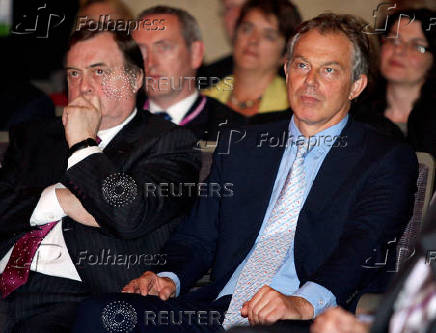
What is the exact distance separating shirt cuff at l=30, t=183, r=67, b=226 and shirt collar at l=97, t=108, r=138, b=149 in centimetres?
27

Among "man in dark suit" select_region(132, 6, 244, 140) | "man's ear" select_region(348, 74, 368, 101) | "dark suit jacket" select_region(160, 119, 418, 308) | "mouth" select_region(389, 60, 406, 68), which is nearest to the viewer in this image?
"dark suit jacket" select_region(160, 119, 418, 308)

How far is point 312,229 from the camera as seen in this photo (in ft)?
8.09

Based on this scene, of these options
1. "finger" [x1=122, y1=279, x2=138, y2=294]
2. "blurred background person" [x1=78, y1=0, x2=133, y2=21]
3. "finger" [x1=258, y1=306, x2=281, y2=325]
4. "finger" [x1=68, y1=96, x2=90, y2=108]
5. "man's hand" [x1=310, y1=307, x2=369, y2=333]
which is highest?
"blurred background person" [x1=78, y1=0, x2=133, y2=21]

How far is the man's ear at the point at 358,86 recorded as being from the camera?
2709mm

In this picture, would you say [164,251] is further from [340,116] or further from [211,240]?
[340,116]

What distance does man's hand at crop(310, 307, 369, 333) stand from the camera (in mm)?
1749

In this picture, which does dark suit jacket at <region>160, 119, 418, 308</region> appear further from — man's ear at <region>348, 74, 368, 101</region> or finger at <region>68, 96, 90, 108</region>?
finger at <region>68, 96, 90, 108</region>

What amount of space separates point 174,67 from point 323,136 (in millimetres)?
1494

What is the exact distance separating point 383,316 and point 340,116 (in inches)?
49.8

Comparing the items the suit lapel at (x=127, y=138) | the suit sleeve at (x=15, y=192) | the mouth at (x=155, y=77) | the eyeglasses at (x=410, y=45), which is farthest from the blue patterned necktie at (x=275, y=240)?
the eyeglasses at (x=410, y=45)

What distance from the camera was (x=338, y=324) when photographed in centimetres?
176

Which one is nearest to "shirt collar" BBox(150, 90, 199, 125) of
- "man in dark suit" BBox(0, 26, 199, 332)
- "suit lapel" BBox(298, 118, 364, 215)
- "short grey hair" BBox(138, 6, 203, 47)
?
"short grey hair" BBox(138, 6, 203, 47)

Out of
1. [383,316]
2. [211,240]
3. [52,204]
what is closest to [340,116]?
[211,240]

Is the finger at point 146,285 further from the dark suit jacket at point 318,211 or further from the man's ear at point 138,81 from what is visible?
the man's ear at point 138,81
